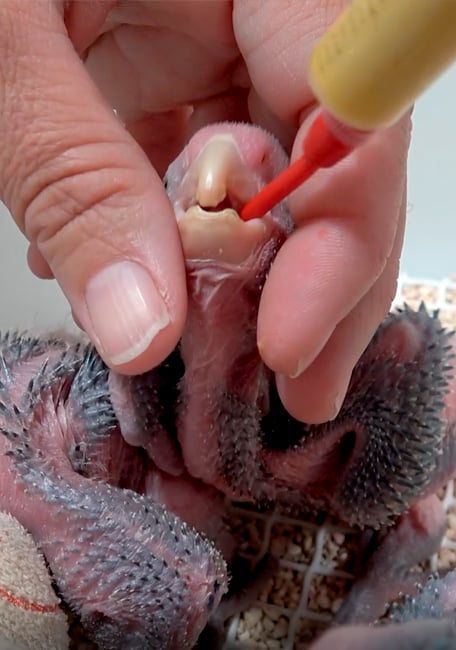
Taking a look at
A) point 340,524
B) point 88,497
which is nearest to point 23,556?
point 88,497

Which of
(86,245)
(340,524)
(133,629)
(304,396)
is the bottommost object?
(340,524)

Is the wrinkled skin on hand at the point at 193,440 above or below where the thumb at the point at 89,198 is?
below


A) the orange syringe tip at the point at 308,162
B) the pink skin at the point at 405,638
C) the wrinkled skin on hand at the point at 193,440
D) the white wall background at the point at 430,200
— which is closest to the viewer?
the pink skin at the point at 405,638

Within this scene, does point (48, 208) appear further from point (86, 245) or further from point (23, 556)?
point (23, 556)

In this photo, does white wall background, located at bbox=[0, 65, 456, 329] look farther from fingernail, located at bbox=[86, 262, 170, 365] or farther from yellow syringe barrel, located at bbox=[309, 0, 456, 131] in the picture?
yellow syringe barrel, located at bbox=[309, 0, 456, 131]

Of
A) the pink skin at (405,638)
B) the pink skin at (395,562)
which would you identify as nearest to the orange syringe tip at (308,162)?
the pink skin at (405,638)

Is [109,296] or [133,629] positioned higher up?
[109,296]

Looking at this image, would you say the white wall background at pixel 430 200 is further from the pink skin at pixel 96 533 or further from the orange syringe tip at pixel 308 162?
the orange syringe tip at pixel 308 162
